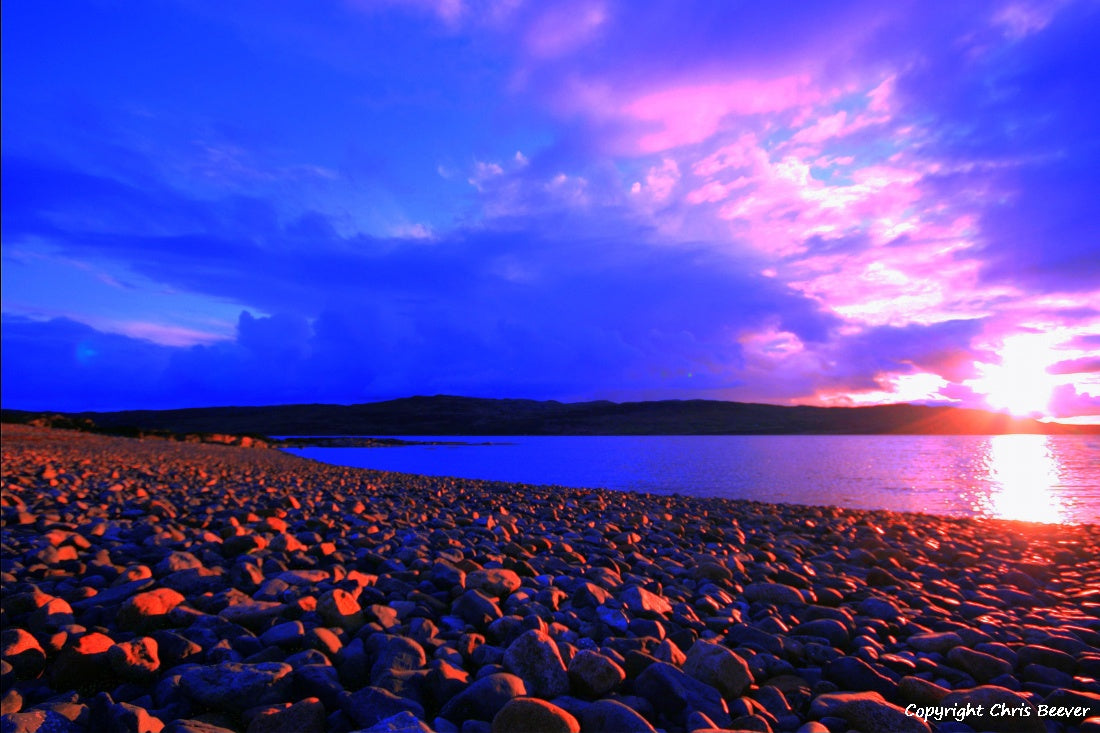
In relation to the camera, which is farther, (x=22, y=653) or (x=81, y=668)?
(x=22, y=653)

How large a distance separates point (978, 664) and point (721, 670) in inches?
73.6

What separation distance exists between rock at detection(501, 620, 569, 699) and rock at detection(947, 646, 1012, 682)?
2.67 m

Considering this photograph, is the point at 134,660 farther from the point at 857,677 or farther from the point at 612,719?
the point at 857,677

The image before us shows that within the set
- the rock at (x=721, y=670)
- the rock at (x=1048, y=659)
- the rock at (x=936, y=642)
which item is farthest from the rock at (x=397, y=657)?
the rock at (x=1048, y=659)

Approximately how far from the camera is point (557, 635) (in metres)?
4.16

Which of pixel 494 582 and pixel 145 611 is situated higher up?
pixel 145 611

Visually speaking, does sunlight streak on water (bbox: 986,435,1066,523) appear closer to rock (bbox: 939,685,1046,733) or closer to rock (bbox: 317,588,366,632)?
rock (bbox: 939,685,1046,733)

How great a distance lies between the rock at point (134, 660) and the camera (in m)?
3.28

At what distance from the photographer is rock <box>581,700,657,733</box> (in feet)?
9.27

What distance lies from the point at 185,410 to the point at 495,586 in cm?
17379

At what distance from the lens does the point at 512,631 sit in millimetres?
4117

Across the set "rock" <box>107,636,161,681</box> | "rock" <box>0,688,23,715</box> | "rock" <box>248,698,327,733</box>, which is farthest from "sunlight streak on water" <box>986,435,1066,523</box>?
"rock" <box>0,688,23,715</box>

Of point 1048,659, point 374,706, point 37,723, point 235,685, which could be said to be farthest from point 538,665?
point 1048,659

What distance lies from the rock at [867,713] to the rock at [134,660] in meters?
3.56
